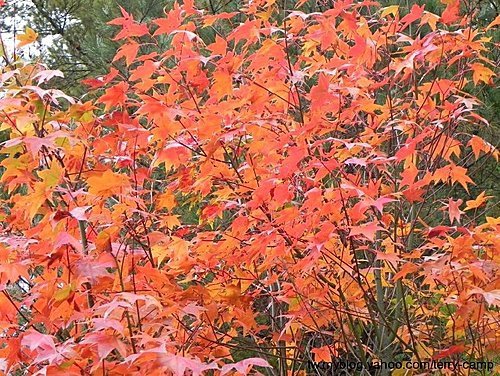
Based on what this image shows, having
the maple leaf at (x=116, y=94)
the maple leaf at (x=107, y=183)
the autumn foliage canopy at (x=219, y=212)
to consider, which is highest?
the maple leaf at (x=116, y=94)

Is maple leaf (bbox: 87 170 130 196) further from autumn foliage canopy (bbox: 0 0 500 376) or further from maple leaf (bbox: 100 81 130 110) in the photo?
maple leaf (bbox: 100 81 130 110)

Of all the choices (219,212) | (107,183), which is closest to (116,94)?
(107,183)

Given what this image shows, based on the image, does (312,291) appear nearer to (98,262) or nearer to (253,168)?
(253,168)

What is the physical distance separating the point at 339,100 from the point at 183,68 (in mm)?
623

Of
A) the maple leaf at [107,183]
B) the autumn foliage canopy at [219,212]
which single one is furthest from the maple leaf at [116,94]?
the maple leaf at [107,183]

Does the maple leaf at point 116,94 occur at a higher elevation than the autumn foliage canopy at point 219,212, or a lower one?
higher

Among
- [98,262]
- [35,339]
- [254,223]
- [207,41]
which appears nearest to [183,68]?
[254,223]

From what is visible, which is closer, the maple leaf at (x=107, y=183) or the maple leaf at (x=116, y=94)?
the maple leaf at (x=107, y=183)

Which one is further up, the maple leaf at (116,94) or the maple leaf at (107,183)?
the maple leaf at (116,94)

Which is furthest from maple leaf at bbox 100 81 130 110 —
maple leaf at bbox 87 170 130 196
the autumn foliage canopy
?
maple leaf at bbox 87 170 130 196

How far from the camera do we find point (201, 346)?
2500mm

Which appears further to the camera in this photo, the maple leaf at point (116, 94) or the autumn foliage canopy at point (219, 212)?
the maple leaf at point (116, 94)

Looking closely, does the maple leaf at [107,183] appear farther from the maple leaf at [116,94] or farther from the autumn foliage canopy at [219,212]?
the maple leaf at [116,94]

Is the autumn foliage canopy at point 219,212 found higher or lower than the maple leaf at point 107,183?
lower
